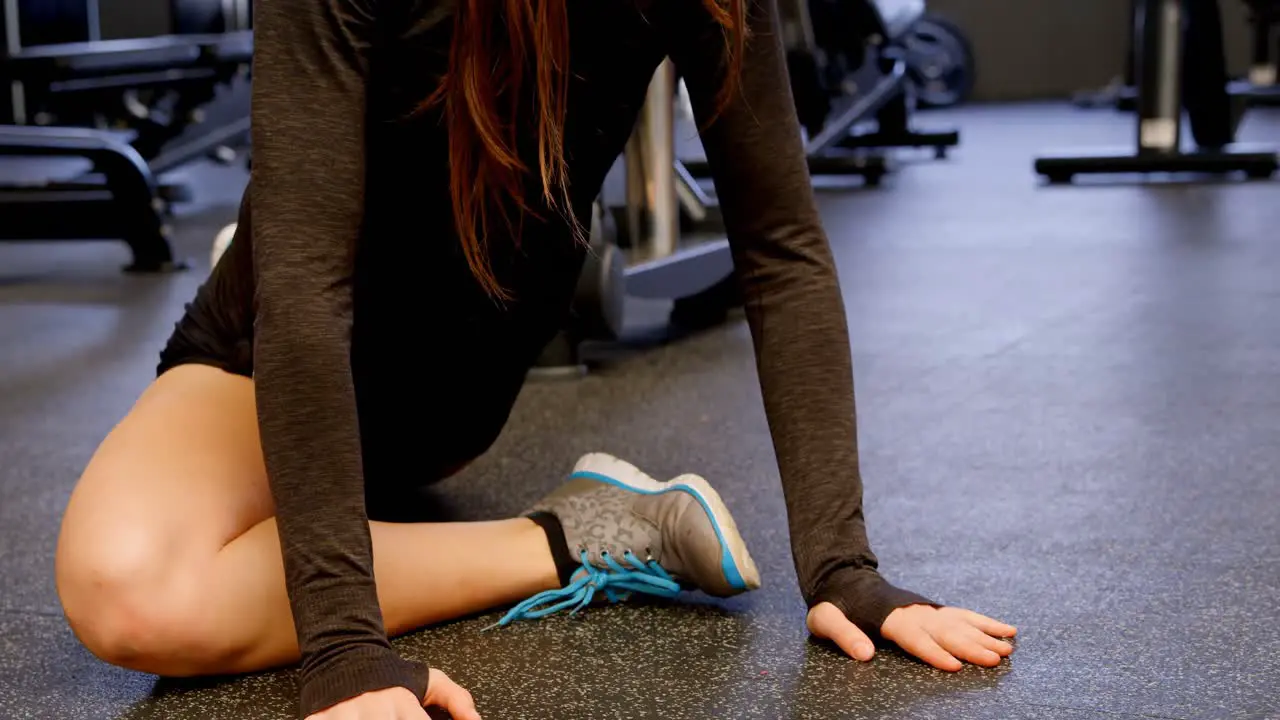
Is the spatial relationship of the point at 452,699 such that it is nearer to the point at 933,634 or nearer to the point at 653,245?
the point at 933,634

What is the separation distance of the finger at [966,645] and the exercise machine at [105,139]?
255 cm

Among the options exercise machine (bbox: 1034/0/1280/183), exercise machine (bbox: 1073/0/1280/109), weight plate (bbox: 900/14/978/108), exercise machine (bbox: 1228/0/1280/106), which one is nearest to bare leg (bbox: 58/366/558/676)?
exercise machine (bbox: 1034/0/1280/183)

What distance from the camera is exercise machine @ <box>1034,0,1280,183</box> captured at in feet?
13.4

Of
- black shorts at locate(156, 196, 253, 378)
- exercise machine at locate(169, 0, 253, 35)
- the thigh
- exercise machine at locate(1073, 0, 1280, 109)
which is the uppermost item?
exercise machine at locate(169, 0, 253, 35)

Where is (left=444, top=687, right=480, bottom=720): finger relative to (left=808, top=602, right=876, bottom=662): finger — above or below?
above

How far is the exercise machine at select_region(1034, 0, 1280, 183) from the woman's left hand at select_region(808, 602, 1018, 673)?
342cm

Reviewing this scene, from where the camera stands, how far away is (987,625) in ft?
3.48

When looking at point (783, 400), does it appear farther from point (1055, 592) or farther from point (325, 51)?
point (325, 51)

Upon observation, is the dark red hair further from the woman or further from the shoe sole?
the shoe sole

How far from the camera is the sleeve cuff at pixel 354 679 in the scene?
0.89m

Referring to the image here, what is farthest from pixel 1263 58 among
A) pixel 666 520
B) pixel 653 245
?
pixel 666 520

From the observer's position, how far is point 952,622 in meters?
1.05

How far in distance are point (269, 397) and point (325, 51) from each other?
22 cm

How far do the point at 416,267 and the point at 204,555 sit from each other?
0.27 meters
